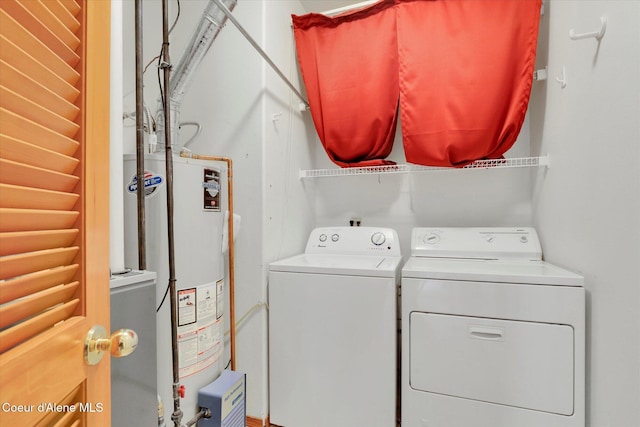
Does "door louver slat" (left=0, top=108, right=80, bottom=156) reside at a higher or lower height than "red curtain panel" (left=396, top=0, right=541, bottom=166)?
lower

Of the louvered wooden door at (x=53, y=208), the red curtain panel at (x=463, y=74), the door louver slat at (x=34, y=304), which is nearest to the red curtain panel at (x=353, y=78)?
the red curtain panel at (x=463, y=74)

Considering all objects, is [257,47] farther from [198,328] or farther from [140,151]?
[198,328]

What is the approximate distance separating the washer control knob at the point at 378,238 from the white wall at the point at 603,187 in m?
0.90

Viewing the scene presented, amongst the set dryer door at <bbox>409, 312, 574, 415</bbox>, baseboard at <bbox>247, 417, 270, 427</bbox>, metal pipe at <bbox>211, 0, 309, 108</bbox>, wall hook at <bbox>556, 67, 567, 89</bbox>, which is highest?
metal pipe at <bbox>211, 0, 309, 108</bbox>

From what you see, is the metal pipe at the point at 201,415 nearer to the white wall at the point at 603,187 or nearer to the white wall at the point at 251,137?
the white wall at the point at 251,137

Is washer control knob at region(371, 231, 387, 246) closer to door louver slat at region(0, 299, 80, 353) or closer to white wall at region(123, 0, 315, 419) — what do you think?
white wall at region(123, 0, 315, 419)

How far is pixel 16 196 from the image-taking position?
1.30 ft

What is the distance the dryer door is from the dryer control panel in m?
0.52

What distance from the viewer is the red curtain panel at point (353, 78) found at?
1.88 m

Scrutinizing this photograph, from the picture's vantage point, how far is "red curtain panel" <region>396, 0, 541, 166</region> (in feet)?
5.32

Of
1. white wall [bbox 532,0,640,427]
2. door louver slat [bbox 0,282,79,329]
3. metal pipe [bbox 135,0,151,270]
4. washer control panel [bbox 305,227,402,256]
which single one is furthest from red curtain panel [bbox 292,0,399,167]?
door louver slat [bbox 0,282,79,329]

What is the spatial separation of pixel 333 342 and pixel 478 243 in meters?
1.03

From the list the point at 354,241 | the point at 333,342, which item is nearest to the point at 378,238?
the point at 354,241

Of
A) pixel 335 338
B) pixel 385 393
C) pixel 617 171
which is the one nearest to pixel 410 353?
pixel 385 393
